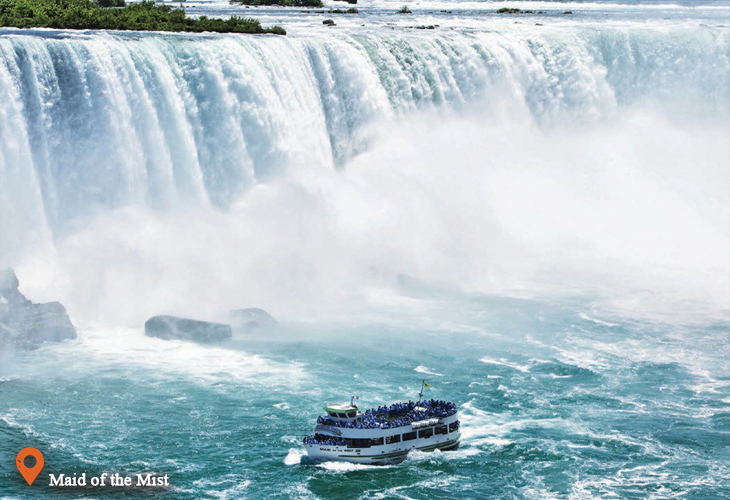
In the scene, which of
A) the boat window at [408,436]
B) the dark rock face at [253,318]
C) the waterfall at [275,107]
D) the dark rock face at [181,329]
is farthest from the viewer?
the waterfall at [275,107]

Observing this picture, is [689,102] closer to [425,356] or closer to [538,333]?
[538,333]

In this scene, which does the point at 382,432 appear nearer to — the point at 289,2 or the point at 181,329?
the point at 181,329

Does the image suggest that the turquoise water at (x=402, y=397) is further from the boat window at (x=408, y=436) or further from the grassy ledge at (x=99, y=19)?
the grassy ledge at (x=99, y=19)

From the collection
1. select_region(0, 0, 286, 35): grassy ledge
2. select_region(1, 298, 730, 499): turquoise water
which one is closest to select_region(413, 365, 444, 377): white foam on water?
select_region(1, 298, 730, 499): turquoise water

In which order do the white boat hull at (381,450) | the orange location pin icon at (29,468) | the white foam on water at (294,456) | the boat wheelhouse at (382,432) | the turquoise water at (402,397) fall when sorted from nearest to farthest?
the orange location pin icon at (29,468) → the turquoise water at (402,397) → the white foam on water at (294,456) → the white boat hull at (381,450) → the boat wheelhouse at (382,432)

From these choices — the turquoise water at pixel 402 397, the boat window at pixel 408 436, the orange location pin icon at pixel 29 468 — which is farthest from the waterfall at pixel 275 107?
the boat window at pixel 408 436

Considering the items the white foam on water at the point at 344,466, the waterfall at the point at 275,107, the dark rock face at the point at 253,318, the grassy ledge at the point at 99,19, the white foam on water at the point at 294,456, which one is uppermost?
the grassy ledge at the point at 99,19

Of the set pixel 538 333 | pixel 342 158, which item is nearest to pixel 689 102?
pixel 342 158

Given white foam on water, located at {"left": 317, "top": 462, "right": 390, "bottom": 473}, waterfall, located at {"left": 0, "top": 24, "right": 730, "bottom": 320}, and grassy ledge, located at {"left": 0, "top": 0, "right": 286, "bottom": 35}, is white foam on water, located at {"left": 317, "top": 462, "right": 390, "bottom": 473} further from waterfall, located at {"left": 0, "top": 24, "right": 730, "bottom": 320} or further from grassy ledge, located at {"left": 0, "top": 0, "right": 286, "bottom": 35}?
grassy ledge, located at {"left": 0, "top": 0, "right": 286, "bottom": 35}
